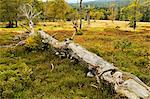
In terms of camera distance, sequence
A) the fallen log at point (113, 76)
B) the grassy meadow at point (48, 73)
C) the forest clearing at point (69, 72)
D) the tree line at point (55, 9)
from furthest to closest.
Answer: the tree line at point (55, 9), the grassy meadow at point (48, 73), the forest clearing at point (69, 72), the fallen log at point (113, 76)

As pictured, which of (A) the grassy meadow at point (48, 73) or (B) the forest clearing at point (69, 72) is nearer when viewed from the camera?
(B) the forest clearing at point (69, 72)

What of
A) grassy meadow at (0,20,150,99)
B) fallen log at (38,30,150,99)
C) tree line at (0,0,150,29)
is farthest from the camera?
tree line at (0,0,150,29)

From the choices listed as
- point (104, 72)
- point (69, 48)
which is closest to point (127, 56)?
point (69, 48)

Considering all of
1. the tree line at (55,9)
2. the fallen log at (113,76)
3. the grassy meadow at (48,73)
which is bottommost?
the grassy meadow at (48,73)

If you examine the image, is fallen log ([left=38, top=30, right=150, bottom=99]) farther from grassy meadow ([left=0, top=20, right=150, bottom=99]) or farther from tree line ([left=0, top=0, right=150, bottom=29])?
tree line ([left=0, top=0, right=150, bottom=29])

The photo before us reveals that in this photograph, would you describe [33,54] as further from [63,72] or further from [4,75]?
[4,75]

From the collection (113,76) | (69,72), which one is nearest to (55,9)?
(69,72)

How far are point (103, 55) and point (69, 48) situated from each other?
3711mm

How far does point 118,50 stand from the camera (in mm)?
24812

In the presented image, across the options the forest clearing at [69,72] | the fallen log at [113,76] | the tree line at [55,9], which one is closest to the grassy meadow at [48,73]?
the forest clearing at [69,72]

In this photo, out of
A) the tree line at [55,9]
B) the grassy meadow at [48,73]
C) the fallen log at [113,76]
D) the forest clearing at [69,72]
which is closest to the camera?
the fallen log at [113,76]

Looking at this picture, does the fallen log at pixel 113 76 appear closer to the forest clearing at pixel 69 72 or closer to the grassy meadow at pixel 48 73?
the forest clearing at pixel 69 72

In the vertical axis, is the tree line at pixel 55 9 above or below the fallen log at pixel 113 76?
above

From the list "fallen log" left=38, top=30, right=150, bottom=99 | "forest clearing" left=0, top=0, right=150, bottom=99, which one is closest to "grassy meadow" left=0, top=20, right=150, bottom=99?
"forest clearing" left=0, top=0, right=150, bottom=99
